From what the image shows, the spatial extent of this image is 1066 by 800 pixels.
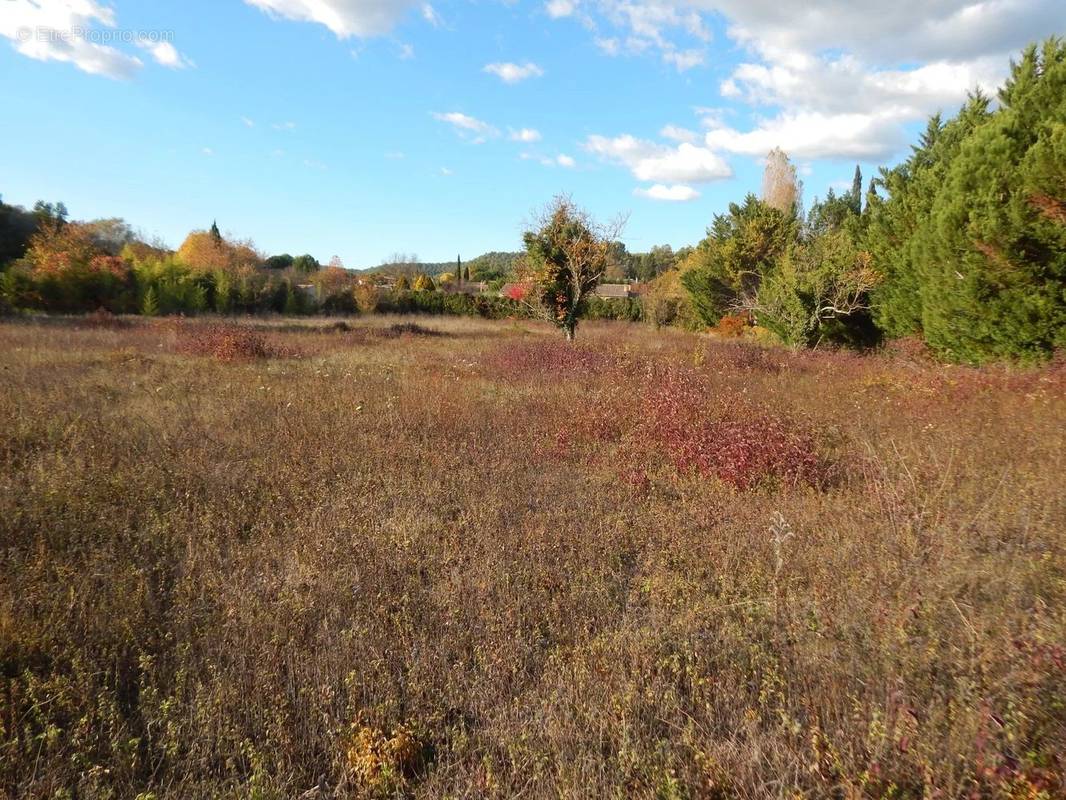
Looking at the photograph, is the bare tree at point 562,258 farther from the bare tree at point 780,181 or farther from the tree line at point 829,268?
the bare tree at point 780,181

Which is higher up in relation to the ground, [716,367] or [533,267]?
[533,267]

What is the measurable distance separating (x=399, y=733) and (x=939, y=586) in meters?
2.99

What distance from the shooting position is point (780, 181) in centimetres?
3547

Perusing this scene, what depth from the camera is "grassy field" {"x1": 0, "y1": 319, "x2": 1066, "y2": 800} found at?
2.12 meters

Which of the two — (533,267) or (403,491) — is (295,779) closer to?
(403,491)

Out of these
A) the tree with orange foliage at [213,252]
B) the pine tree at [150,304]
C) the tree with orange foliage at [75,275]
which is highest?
the tree with orange foliage at [213,252]

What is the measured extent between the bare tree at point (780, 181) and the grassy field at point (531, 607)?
32.4 metres

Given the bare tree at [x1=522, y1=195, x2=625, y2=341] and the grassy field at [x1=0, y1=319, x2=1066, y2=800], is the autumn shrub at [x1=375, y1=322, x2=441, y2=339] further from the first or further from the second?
the grassy field at [x1=0, y1=319, x2=1066, y2=800]

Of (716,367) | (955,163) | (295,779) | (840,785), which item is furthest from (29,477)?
(955,163)

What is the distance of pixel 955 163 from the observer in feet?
37.2

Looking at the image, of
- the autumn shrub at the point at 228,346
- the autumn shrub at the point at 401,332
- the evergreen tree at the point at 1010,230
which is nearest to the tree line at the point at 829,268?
the evergreen tree at the point at 1010,230

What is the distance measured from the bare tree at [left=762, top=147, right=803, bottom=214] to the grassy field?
32.4m

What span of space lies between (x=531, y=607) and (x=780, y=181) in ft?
128

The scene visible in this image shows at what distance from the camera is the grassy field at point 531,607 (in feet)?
6.95
